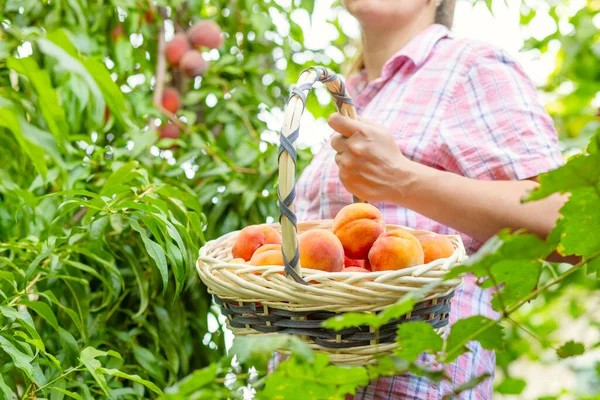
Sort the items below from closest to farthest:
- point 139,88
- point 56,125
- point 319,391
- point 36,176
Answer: point 319,391 → point 56,125 → point 36,176 → point 139,88

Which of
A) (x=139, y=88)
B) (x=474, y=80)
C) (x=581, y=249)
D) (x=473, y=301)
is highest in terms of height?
(x=581, y=249)

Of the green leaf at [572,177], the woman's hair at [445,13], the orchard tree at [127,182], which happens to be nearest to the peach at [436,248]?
the orchard tree at [127,182]

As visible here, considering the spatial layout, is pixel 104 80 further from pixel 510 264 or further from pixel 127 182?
pixel 127 182

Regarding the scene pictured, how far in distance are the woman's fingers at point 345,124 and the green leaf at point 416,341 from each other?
1.69ft

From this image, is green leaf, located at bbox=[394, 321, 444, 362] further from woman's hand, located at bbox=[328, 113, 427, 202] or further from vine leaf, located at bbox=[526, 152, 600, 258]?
woman's hand, located at bbox=[328, 113, 427, 202]

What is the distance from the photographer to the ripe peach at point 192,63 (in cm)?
153

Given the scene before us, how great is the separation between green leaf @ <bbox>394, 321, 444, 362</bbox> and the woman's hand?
0.51 metres

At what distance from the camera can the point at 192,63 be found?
1.54 metres

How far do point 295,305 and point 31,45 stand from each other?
2.76 feet

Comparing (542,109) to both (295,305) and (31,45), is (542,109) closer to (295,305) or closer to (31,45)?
(295,305)

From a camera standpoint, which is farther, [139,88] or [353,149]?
[139,88]

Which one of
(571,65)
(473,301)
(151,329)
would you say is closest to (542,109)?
(571,65)

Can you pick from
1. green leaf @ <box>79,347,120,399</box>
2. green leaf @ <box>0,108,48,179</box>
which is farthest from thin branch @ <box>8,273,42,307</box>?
green leaf @ <box>0,108,48,179</box>

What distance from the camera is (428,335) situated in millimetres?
382
